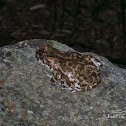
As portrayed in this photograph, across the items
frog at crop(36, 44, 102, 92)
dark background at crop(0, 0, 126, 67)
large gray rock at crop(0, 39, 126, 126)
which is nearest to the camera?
large gray rock at crop(0, 39, 126, 126)

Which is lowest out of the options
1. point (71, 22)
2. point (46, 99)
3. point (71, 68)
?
point (46, 99)

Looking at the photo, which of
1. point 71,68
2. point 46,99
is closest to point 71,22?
point 71,68

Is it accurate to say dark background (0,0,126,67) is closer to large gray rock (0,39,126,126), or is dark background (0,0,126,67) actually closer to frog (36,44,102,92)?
frog (36,44,102,92)

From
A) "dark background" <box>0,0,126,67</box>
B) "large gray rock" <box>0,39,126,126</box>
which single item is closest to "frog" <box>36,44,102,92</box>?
"large gray rock" <box>0,39,126,126</box>

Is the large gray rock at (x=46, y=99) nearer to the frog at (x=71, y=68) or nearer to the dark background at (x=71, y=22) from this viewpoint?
the frog at (x=71, y=68)

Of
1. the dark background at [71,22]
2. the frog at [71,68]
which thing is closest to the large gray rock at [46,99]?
the frog at [71,68]

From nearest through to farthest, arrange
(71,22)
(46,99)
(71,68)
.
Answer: (46,99)
(71,68)
(71,22)

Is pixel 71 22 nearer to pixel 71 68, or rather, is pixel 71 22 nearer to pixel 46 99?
pixel 71 68
